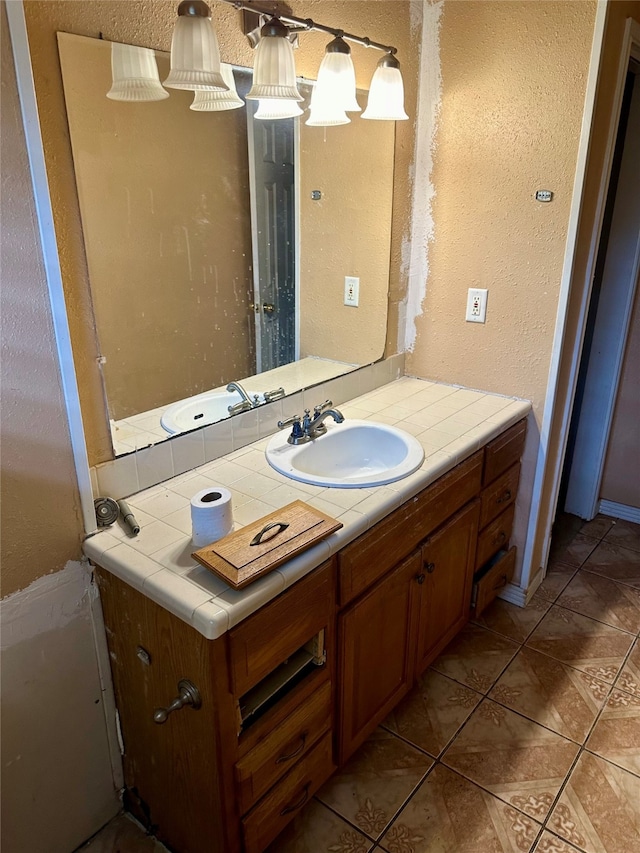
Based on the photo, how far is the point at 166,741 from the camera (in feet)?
4.17

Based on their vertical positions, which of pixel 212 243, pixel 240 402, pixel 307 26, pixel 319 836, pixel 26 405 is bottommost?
pixel 319 836

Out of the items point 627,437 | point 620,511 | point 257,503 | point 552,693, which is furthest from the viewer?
point 620,511

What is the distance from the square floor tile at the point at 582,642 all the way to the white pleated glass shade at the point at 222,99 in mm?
1938

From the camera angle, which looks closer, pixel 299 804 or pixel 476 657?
pixel 299 804

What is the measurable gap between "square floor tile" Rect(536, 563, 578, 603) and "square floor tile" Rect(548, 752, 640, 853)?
0.75 m

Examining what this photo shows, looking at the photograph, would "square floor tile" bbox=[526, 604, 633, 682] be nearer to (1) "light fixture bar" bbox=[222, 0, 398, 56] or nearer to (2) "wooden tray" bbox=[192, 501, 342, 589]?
(2) "wooden tray" bbox=[192, 501, 342, 589]

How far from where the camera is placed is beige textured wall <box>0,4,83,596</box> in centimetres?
100

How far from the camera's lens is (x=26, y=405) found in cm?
109

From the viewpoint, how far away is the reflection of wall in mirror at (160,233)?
46.8 inches

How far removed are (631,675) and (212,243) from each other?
1.90 meters

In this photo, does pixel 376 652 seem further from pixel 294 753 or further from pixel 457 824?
pixel 457 824

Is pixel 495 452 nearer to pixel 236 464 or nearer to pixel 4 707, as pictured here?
pixel 236 464

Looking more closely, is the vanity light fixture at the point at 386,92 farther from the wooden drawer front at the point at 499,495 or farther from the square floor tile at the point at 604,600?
the square floor tile at the point at 604,600

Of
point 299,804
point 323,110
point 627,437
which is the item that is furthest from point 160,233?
point 627,437
